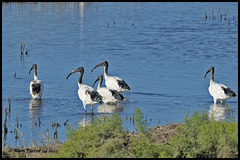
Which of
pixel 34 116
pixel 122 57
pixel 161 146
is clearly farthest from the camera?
pixel 122 57

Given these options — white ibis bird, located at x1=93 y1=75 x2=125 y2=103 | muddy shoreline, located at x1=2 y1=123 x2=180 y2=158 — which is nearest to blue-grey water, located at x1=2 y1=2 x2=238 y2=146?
white ibis bird, located at x1=93 y1=75 x2=125 y2=103

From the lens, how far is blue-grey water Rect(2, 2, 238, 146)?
14.0 metres

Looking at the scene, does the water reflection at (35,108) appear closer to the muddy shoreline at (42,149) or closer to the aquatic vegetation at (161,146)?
the muddy shoreline at (42,149)

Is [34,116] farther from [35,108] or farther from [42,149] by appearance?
[42,149]

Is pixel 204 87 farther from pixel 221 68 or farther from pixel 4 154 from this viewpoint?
pixel 4 154

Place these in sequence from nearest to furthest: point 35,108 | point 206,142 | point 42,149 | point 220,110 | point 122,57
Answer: point 206,142
point 42,149
point 220,110
point 35,108
point 122,57

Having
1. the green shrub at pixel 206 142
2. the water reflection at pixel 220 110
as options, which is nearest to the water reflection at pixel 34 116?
the green shrub at pixel 206 142

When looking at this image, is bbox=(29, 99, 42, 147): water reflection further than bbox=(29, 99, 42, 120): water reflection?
No

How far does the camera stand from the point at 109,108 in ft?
48.8

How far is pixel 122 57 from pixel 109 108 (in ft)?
26.8

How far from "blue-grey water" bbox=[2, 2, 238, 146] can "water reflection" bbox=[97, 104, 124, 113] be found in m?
0.03

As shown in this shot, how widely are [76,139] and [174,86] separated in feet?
30.2

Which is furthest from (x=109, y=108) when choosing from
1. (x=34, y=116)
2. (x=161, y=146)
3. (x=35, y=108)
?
(x=161, y=146)

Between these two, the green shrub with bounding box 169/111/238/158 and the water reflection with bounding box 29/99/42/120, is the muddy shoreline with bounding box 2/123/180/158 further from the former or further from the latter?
the water reflection with bounding box 29/99/42/120
